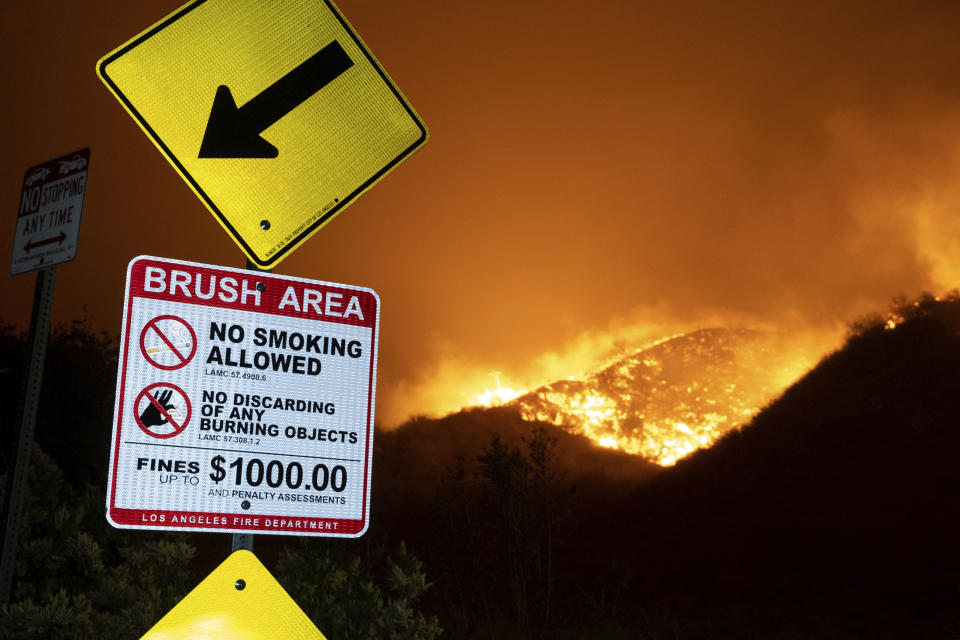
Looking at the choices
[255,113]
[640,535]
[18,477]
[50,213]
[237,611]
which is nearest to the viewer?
[237,611]

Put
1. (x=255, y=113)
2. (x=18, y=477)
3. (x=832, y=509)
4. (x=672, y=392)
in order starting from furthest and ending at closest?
(x=672, y=392) → (x=832, y=509) → (x=18, y=477) → (x=255, y=113)

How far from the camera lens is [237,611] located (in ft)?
8.21

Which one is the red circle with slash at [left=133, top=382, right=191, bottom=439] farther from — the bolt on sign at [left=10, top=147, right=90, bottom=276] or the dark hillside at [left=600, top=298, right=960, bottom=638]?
the dark hillside at [left=600, top=298, right=960, bottom=638]

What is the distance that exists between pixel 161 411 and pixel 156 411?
13 millimetres

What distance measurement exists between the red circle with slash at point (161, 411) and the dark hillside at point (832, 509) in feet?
78.6

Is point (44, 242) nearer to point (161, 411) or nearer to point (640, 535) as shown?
point (161, 411)

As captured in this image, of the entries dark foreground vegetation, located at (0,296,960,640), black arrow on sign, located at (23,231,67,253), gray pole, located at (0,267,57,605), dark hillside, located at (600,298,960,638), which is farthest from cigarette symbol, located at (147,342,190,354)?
dark hillside, located at (600,298,960,638)

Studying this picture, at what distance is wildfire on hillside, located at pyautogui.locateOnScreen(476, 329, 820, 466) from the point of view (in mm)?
75688

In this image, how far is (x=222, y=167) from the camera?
2.97 metres

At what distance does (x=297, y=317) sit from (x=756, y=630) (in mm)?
24627

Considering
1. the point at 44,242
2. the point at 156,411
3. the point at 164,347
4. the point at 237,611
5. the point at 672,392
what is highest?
the point at 672,392

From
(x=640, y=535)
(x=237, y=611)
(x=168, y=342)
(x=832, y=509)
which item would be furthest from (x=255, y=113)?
(x=640, y=535)

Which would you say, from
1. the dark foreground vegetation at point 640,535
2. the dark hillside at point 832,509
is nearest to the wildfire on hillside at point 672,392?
the dark foreground vegetation at point 640,535

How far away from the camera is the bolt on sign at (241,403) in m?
2.55
